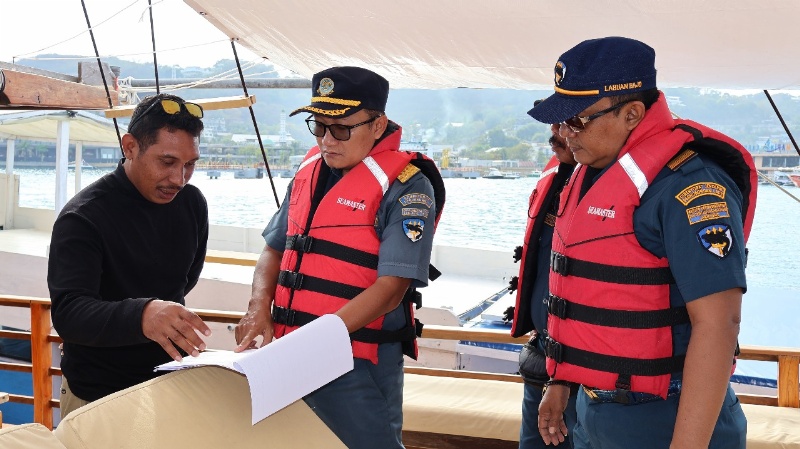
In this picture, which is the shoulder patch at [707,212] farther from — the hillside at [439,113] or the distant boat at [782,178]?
the hillside at [439,113]

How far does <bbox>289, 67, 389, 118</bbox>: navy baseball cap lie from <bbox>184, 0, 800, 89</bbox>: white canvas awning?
43.8 inches

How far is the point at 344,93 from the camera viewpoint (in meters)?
1.73

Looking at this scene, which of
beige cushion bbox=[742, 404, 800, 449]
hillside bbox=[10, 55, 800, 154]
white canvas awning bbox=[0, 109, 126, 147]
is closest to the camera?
beige cushion bbox=[742, 404, 800, 449]

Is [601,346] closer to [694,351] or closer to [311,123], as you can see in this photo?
[694,351]

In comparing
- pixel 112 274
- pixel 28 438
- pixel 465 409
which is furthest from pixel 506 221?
pixel 28 438

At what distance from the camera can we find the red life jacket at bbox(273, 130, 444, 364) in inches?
67.4

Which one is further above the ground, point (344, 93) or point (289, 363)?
point (344, 93)

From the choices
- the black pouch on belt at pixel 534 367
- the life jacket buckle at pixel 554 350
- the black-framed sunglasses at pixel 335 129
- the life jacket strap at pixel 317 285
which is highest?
the black-framed sunglasses at pixel 335 129

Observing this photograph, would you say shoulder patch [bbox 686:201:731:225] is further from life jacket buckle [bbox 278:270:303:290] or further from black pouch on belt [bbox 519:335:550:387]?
life jacket buckle [bbox 278:270:303:290]

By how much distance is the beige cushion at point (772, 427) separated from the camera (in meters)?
2.81

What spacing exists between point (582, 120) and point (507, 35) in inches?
73.1

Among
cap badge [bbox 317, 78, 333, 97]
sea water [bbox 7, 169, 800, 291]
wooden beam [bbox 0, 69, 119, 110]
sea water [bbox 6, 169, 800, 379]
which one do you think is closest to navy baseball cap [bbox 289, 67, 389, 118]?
cap badge [bbox 317, 78, 333, 97]

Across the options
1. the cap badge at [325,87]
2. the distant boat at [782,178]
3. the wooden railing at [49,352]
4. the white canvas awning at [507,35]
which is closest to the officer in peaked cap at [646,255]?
the cap badge at [325,87]

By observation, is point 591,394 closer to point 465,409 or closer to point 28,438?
point 28,438
